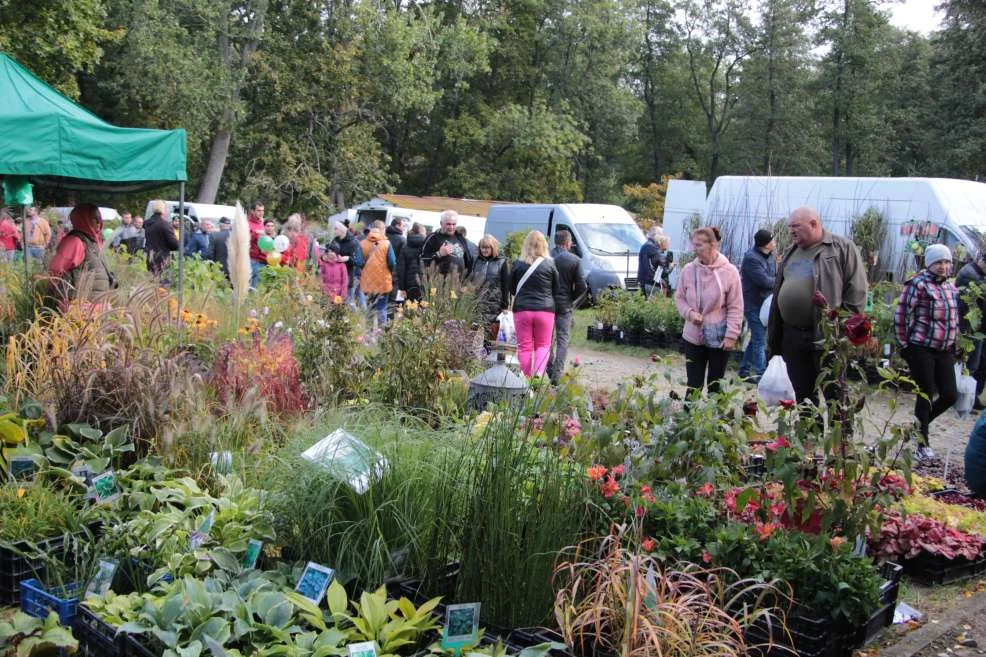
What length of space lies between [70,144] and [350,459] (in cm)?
420

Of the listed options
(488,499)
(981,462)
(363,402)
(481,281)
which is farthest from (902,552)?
(481,281)

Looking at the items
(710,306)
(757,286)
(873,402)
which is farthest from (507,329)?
(757,286)

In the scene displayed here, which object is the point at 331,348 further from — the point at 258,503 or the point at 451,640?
the point at 451,640

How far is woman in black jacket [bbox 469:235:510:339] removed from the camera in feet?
29.9

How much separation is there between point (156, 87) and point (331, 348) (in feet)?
84.9

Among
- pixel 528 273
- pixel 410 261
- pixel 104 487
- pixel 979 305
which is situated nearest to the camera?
pixel 104 487

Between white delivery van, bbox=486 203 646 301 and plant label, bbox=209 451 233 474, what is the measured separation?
45.3 ft

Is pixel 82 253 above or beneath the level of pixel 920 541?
above

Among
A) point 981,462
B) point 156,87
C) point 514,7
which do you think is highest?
point 514,7

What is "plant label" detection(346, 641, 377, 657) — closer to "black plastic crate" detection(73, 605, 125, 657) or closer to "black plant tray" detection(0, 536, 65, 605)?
"black plastic crate" detection(73, 605, 125, 657)

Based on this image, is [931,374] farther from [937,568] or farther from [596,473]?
[596,473]

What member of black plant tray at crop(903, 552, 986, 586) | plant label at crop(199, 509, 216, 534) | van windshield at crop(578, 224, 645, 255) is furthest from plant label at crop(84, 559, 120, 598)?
van windshield at crop(578, 224, 645, 255)

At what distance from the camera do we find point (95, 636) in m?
2.99

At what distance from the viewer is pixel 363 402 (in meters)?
5.32
